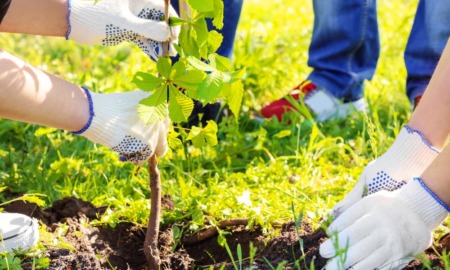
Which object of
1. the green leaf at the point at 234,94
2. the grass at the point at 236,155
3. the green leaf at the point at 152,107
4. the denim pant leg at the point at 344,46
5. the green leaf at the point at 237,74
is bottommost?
the grass at the point at 236,155

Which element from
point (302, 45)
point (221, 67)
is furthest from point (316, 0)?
point (221, 67)

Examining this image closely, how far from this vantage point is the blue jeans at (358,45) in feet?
10.0

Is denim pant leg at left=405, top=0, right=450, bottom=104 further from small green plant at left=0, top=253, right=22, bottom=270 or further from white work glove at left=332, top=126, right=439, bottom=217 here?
small green plant at left=0, top=253, right=22, bottom=270

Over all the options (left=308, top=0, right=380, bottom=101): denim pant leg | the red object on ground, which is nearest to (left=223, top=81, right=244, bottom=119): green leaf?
the red object on ground

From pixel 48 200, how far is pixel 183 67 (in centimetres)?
90

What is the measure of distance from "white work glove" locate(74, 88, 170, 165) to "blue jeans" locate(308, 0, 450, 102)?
53.1 inches

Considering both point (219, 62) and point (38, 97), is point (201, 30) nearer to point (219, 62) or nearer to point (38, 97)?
point (219, 62)

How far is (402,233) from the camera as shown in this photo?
1925 mm

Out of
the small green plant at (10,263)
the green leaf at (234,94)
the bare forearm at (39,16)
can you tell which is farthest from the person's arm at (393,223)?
the bare forearm at (39,16)

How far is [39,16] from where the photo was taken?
221cm

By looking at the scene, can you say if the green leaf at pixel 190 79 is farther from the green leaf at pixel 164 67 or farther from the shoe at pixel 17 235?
the shoe at pixel 17 235

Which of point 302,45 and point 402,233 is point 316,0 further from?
point 402,233

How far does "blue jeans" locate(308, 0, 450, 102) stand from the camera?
306 centimetres

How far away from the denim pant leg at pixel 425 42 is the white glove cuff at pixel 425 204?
1.21 m
